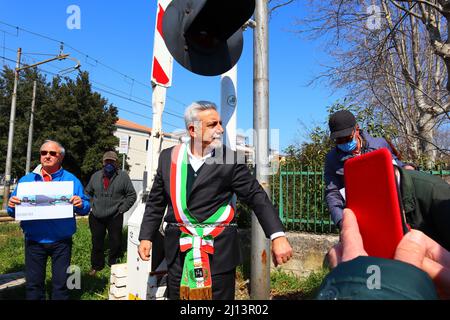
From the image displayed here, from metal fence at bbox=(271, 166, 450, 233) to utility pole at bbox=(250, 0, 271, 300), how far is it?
5.12ft

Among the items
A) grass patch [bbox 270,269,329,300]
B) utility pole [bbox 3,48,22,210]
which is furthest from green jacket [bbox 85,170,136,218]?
utility pole [bbox 3,48,22,210]

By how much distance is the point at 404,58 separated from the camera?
11.7m

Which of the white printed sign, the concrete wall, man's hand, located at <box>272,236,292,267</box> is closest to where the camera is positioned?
man's hand, located at <box>272,236,292,267</box>

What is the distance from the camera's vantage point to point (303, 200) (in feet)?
19.1

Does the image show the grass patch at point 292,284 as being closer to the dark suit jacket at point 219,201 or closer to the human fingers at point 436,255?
the dark suit jacket at point 219,201

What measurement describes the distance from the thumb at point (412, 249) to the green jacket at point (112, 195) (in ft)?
19.1

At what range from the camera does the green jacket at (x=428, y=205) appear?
5.05ft

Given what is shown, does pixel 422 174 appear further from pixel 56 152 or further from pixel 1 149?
pixel 1 149

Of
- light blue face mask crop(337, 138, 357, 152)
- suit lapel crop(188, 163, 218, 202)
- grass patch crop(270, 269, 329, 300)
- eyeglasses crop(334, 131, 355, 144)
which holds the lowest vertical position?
grass patch crop(270, 269, 329, 300)

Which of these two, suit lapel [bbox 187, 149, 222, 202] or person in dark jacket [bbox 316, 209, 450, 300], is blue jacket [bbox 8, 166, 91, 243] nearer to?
suit lapel [bbox 187, 149, 222, 202]

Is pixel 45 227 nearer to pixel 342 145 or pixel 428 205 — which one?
pixel 342 145

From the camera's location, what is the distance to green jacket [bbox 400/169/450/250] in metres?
1.54

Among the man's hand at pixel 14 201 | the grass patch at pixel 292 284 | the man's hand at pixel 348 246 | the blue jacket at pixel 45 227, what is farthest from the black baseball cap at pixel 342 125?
the man's hand at pixel 14 201
